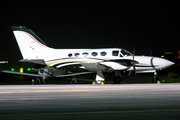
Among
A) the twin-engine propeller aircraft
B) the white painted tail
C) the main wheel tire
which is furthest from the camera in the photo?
the white painted tail

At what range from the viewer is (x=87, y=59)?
2794cm

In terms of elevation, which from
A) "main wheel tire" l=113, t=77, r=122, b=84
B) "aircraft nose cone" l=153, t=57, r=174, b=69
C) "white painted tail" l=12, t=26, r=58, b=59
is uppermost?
"white painted tail" l=12, t=26, r=58, b=59

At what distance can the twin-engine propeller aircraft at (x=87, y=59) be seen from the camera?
27.2 meters

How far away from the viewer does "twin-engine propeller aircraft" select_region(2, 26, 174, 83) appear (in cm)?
2719

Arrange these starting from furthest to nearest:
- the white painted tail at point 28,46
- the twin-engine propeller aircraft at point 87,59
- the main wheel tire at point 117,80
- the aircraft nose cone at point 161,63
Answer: the white painted tail at point 28,46 → the main wheel tire at point 117,80 → the twin-engine propeller aircraft at point 87,59 → the aircraft nose cone at point 161,63

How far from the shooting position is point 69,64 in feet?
94.0

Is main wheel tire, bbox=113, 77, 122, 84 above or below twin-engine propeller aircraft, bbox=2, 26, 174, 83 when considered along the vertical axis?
below

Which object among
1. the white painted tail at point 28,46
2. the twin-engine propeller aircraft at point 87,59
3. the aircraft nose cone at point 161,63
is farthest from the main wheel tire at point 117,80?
the white painted tail at point 28,46

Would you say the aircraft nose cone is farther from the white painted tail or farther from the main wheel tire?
the white painted tail

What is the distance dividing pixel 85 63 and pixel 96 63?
1.04 m

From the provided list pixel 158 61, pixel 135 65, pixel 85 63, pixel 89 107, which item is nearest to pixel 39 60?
pixel 85 63

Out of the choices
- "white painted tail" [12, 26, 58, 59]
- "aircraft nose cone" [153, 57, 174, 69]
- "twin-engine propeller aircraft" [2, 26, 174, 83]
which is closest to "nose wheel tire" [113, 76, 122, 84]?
"twin-engine propeller aircraft" [2, 26, 174, 83]

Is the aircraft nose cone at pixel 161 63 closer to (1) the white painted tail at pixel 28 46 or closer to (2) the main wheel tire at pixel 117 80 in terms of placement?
(2) the main wheel tire at pixel 117 80

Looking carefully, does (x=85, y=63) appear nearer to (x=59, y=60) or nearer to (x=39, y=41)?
(x=59, y=60)
